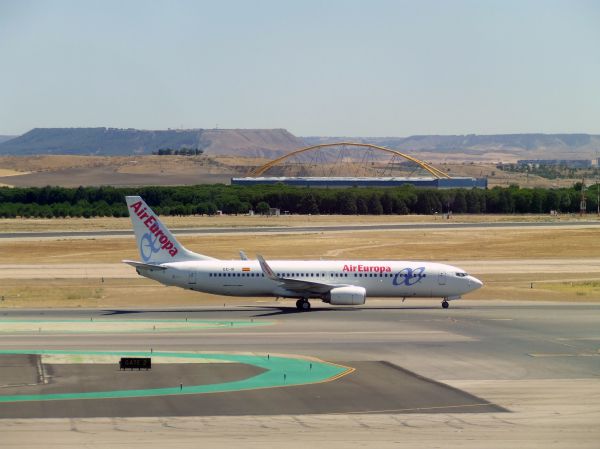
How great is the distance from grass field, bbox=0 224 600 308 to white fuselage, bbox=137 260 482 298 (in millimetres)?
5595

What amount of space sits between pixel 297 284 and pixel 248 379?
2276 centimetres

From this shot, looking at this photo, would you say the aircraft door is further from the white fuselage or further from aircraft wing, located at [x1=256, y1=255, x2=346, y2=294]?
aircraft wing, located at [x1=256, y1=255, x2=346, y2=294]

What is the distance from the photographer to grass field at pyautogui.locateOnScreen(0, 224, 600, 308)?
246 feet

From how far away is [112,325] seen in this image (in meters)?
59.8

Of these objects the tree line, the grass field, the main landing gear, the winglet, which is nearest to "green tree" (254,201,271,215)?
the tree line

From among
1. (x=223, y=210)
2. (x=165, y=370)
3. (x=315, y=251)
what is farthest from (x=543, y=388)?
(x=223, y=210)

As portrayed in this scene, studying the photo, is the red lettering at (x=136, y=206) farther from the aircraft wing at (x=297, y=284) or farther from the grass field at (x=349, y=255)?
the aircraft wing at (x=297, y=284)

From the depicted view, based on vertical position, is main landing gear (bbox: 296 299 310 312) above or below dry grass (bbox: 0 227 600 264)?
below

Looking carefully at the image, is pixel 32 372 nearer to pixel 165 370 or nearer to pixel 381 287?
pixel 165 370

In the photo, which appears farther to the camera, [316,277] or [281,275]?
[316,277]

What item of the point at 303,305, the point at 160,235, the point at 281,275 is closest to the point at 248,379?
the point at 281,275

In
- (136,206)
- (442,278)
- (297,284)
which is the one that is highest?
(136,206)

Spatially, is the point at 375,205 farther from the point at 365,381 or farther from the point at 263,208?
the point at 365,381

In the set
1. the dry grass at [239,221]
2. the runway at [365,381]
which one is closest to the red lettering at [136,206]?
the runway at [365,381]
